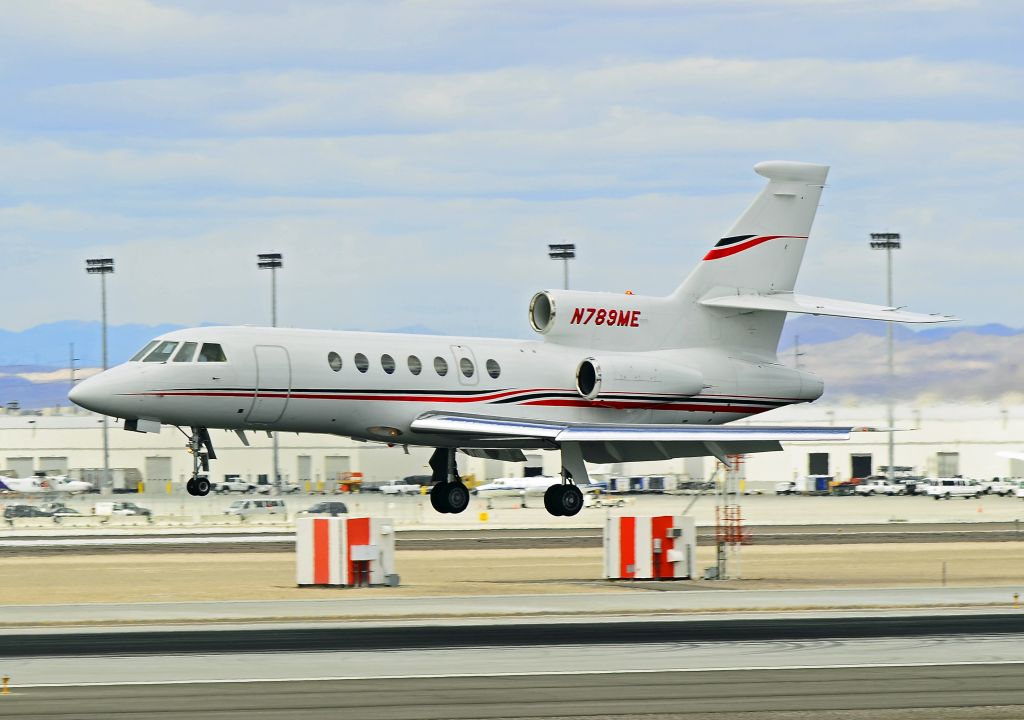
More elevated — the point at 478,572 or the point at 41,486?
the point at 478,572

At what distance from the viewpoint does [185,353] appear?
3309 cm

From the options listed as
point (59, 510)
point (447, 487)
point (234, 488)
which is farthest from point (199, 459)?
point (234, 488)

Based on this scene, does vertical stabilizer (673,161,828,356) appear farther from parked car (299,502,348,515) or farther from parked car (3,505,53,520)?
parked car (3,505,53,520)

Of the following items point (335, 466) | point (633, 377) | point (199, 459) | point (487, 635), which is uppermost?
point (633, 377)

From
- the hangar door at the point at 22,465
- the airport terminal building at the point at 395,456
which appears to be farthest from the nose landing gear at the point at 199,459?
the hangar door at the point at 22,465

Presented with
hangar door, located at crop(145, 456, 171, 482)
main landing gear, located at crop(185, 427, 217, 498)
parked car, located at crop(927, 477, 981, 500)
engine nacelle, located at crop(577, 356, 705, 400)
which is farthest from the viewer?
hangar door, located at crop(145, 456, 171, 482)

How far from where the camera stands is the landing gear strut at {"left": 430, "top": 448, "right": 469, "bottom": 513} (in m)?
37.6

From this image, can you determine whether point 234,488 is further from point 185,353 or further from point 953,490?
point 185,353

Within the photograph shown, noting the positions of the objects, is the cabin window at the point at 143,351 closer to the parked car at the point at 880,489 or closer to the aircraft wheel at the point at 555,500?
the aircraft wheel at the point at 555,500

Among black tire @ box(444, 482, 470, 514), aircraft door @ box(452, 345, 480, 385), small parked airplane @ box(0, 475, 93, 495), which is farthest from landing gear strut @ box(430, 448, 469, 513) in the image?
small parked airplane @ box(0, 475, 93, 495)

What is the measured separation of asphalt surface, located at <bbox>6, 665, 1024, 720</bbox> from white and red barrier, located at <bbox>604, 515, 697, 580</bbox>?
55.0 ft

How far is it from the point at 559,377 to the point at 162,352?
9860 mm

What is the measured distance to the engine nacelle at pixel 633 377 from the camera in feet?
123

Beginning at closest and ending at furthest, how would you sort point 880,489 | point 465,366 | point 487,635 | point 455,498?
point 487,635 < point 465,366 < point 455,498 < point 880,489
